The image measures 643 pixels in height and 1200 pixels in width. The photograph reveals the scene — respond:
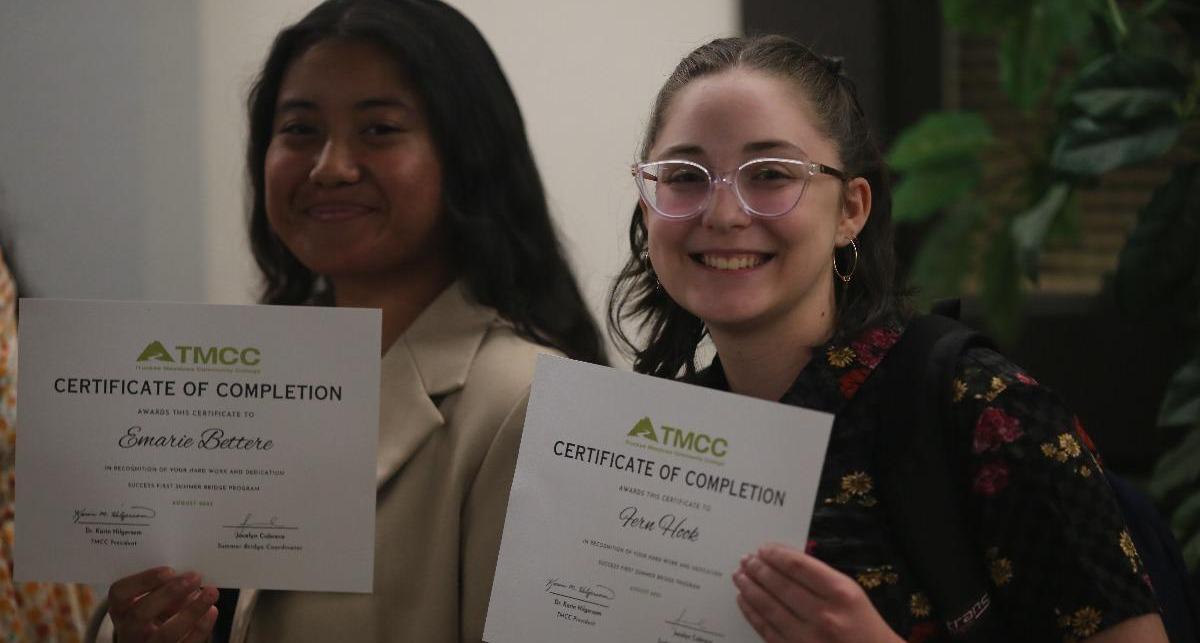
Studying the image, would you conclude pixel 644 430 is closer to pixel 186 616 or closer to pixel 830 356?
pixel 830 356

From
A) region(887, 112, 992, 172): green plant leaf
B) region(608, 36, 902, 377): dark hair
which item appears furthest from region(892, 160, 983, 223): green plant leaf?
region(608, 36, 902, 377): dark hair

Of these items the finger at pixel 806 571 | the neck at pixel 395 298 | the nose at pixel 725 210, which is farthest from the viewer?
the neck at pixel 395 298

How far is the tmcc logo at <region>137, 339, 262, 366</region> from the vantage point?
139cm

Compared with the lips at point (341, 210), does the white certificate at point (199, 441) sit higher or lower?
lower

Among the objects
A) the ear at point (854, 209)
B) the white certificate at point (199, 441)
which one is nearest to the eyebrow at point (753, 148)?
the ear at point (854, 209)

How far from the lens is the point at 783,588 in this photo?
41.9 inches

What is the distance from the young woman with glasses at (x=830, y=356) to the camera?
3.67 feet

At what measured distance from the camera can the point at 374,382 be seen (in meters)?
1.41

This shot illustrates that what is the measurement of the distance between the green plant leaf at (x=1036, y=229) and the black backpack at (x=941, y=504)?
104 centimetres

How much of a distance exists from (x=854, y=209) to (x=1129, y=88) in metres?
1.10

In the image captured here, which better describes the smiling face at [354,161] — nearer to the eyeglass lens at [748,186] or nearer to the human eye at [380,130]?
the human eye at [380,130]

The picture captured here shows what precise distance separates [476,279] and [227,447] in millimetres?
514

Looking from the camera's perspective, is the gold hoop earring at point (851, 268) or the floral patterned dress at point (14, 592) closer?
the gold hoop earring at point (851, 268)
